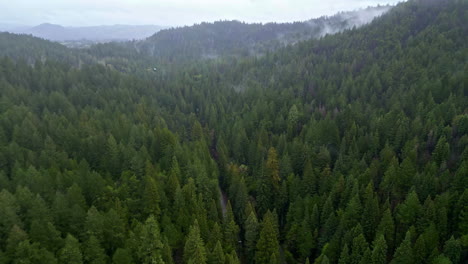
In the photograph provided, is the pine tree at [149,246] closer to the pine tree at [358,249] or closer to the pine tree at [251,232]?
the pine tree at [251,232]

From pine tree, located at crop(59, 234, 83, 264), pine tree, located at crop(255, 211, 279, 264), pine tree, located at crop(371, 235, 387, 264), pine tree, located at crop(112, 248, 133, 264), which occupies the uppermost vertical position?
pine tree, located at crop(59, 234, 83, 264)

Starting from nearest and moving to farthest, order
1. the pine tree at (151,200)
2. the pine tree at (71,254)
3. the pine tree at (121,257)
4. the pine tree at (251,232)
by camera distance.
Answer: the pine tree at (71,254) < the pine tree at (121,257) < the pine tree at (151,200) < the pine tree at (251,232)

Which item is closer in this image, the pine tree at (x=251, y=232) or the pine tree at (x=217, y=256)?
the pine tree at (x=217, y=256)

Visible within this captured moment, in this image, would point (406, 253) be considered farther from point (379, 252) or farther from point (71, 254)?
point (71, 254)

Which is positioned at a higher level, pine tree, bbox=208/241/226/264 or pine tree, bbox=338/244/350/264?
pine tree, bbox=208/241/226/264

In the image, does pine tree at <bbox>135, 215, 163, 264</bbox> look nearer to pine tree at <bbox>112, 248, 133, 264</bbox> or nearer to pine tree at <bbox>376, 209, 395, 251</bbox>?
pine tree at <bbox>112, 248, 133, 264</bbox>

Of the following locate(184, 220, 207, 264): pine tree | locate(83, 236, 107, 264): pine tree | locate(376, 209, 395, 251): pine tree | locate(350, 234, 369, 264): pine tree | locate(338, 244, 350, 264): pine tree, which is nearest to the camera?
locate(83, 236, 107, 264): pine tree

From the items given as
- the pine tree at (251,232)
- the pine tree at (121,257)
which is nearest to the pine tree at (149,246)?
the pine tree at (121,257)

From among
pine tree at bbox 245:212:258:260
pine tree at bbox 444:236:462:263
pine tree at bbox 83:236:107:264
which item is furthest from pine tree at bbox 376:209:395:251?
pine tree at bbox 83:236:107:264

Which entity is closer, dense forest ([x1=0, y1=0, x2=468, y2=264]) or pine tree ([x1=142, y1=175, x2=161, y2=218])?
dense forest ([x1=0, y1=0, x2=468, y2=264])

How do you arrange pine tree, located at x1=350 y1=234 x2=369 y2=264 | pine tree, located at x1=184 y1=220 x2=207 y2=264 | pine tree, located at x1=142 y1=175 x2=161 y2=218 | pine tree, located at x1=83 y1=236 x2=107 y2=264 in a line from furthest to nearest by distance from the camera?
pine tree, located at x1=142 y1=175 x2=161 y2=218 < pine tree, located at x1=350 y1=234 x2=369 y2=264 < pine tree, located at x1=184 y1=220 x2=207 y2=264 < pine tree, located at x1=83 y1=236 x2=107 y2=264
